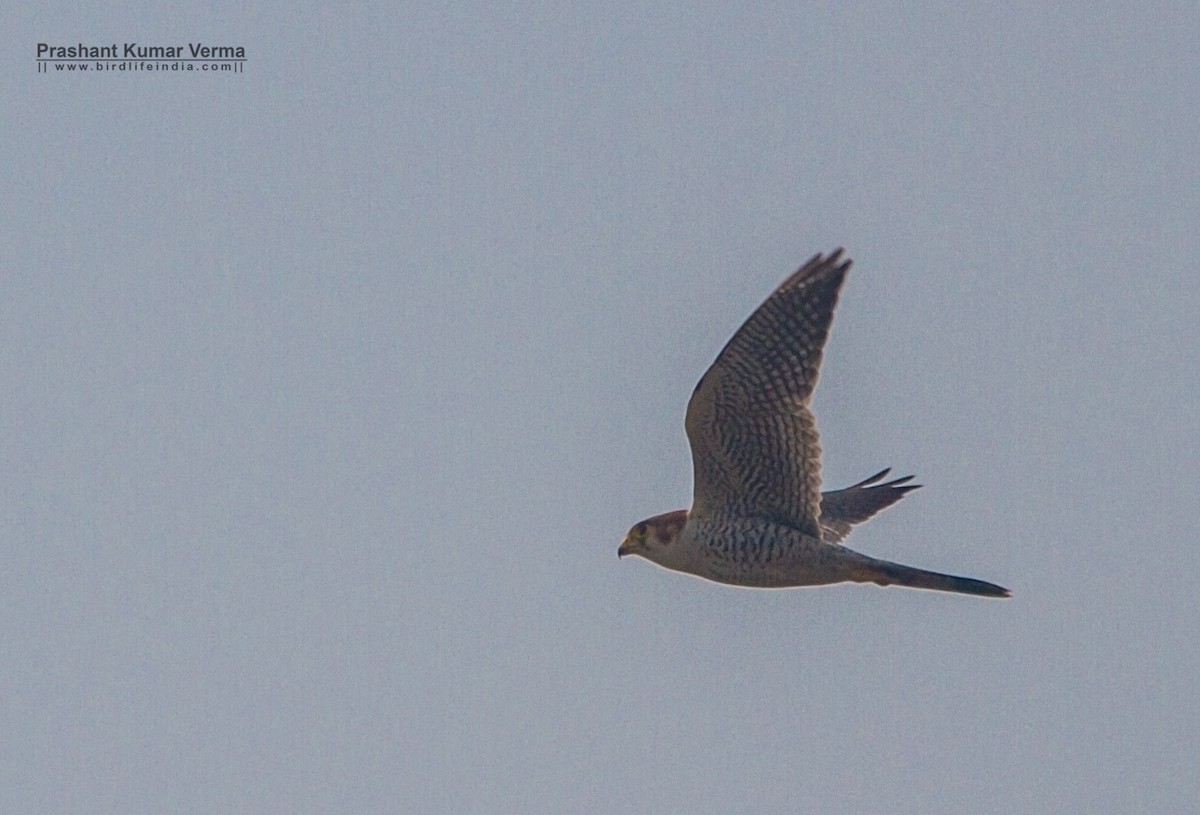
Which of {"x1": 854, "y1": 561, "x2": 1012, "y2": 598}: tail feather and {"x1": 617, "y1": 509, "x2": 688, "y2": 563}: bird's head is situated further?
{"x1": 617, "y1": 509, "x2": 688, "y2": 563}: bird's head

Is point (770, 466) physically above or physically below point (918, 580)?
above

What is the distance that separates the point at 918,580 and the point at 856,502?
2.65 meters

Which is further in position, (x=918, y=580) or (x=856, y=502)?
(x=856, y=502)

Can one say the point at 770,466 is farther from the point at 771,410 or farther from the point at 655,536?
the point at 655,536

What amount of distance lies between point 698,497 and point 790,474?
657mm

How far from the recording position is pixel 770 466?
14.6 metres

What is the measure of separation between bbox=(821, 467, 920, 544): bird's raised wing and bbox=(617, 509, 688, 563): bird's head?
1811mm

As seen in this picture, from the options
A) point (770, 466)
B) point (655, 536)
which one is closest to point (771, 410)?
point (770, 466)

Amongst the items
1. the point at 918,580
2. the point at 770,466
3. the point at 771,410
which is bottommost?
the point at 918,580

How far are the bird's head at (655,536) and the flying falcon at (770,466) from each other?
0.02 m

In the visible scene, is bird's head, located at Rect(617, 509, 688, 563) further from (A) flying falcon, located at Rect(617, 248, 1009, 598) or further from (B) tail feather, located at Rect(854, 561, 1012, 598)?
(B) tail feather, located at Rect(854, 561, 1012, 598)

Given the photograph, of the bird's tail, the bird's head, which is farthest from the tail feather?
the bird's head

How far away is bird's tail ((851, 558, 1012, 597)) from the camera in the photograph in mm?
14180

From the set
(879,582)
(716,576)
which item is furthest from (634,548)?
(879,582)
